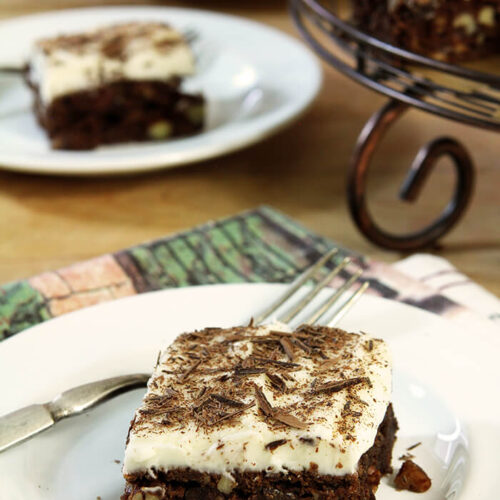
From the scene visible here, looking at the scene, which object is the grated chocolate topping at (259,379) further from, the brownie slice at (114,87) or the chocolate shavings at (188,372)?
the brownie slice at (114,87)

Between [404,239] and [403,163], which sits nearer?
[404,239]

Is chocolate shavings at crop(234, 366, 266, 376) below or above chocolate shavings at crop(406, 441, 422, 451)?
above

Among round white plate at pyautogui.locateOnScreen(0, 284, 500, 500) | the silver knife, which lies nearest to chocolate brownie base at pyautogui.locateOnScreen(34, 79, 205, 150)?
round white plate at pyautogui.locateOnScreen(0, 284, 500, 500)

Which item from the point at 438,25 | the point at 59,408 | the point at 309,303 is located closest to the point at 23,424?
the point at 59,408

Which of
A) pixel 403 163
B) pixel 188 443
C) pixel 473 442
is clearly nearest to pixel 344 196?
pixel 403 163

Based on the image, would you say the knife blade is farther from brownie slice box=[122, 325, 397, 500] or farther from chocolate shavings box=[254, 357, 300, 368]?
chocolate shavings box=[254, 357, 300, 368]

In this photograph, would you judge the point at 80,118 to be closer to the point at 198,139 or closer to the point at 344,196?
the point at 198,139
